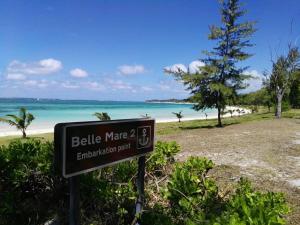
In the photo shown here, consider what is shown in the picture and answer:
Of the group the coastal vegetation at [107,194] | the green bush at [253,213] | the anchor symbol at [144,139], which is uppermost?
the anchor symbol at [144,139]

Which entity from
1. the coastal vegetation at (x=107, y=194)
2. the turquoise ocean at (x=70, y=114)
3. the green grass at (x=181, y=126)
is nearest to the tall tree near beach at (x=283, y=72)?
the green grass at (x=181, y=126)

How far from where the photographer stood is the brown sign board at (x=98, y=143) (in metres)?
2.36

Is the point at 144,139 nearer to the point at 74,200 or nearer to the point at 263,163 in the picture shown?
the point at 74,200

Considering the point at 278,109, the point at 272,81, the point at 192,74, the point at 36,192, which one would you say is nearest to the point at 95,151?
the point at 36,192

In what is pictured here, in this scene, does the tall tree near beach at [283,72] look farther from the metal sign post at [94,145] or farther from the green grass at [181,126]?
the metal sign post at [94,145]

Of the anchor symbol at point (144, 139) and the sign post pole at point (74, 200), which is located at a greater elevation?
the anchor symbol at point (144, 139)

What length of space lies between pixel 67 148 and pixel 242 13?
21.8 meters

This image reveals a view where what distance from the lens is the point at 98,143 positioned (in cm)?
269

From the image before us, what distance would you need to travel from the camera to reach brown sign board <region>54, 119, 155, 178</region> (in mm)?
2361

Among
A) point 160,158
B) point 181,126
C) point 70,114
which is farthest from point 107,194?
point 70,114

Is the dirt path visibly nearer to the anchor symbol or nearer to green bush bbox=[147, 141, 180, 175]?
green bush bbox=[147, 141, 180, 175]

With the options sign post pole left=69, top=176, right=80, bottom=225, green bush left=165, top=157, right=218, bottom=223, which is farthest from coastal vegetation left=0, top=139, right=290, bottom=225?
sign post pole left=69, top=176, right=80, bottom=225

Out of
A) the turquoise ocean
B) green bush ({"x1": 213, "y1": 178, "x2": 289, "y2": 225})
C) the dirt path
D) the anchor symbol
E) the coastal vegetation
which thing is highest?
the anchor symbol

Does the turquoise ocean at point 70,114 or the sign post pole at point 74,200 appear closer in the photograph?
the sign post pole at point 74,200
